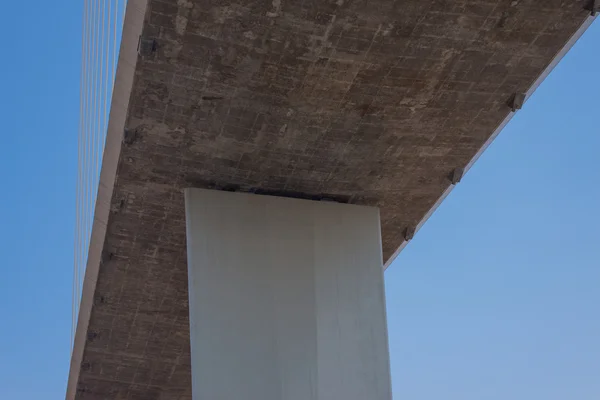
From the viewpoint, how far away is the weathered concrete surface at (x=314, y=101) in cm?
1348

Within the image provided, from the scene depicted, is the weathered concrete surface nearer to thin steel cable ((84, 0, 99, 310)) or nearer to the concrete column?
the concrete column

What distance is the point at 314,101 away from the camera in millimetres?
15023

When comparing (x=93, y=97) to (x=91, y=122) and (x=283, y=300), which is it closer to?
(x=91, y=122)

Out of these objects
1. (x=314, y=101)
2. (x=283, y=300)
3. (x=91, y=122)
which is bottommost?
(x=283, y=300)

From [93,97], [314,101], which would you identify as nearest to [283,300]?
→ [314,101]

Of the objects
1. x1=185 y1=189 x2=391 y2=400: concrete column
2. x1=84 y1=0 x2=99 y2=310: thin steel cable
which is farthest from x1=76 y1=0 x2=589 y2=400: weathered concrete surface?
x1=84 y1=0 x2=99 y2=310: thin steel cable

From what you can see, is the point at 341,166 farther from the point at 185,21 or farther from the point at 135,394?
the point at 135,394


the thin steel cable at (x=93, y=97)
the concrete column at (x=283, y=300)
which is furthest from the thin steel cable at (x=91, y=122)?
the concrete column at (x=283, y=300)

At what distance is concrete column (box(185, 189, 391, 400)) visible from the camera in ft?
53.0

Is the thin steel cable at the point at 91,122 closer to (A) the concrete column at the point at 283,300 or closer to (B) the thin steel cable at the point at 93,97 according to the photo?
(B) the thin steel cable at the point at 93,97

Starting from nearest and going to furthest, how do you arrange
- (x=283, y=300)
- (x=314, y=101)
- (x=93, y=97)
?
1. (x=314, y=101)
2. (x=283, y=300)
3. (x=93, y=97)

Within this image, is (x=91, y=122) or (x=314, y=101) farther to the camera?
(x=91, y=122)

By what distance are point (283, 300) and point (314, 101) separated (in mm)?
3842

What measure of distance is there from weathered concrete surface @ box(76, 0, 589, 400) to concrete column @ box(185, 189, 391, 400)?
57cm
